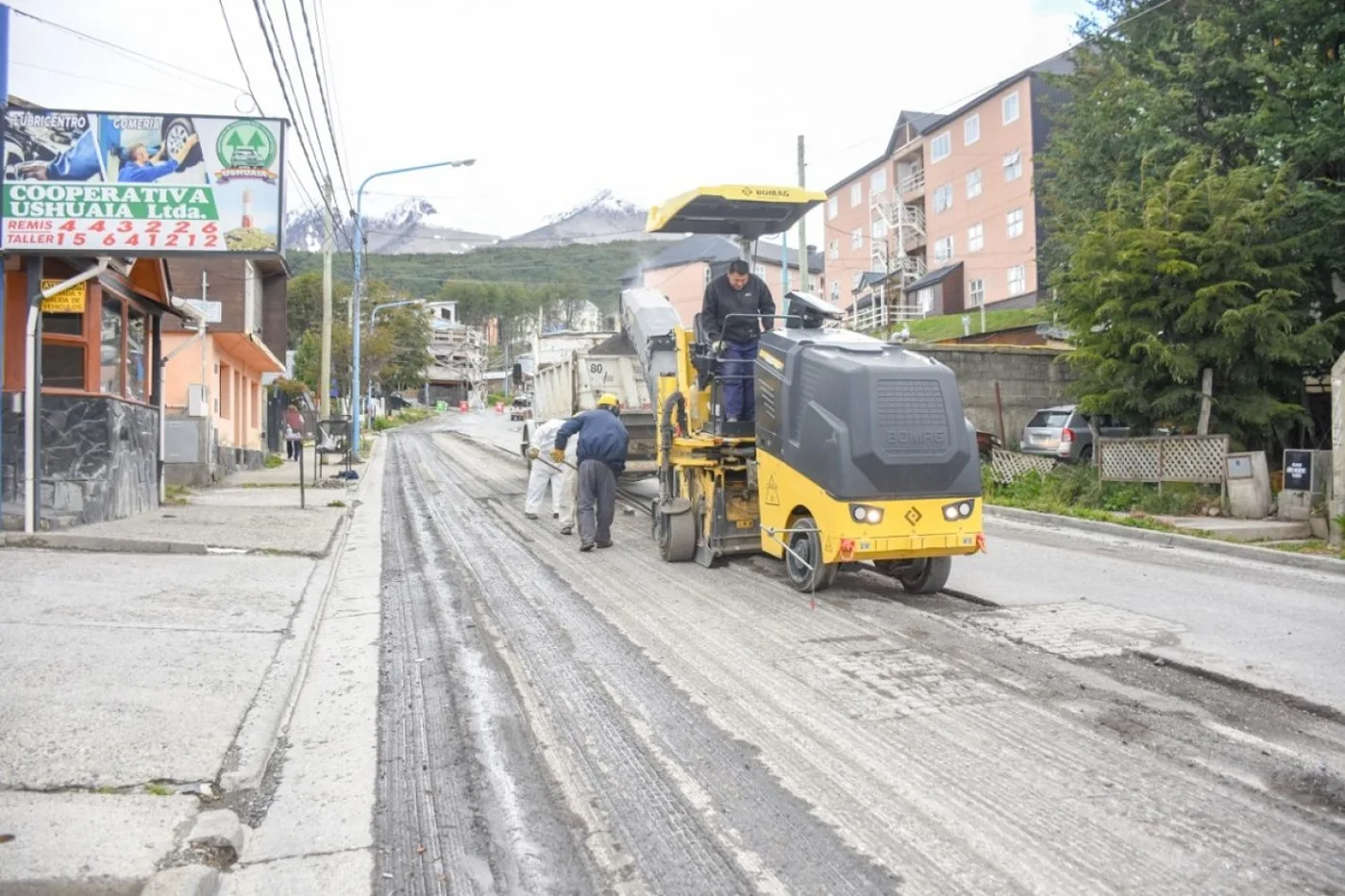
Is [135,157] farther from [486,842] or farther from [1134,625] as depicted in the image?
[1134,625]

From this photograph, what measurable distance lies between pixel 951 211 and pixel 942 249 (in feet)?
6.07

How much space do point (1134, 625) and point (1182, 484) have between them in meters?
7.88

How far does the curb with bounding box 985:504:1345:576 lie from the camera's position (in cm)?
1044

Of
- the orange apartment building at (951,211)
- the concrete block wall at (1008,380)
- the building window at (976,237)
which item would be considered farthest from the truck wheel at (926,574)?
the building window at (976,237)

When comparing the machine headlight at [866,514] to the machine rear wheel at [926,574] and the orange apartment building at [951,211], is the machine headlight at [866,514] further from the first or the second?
the orange apartment building at [951,211]

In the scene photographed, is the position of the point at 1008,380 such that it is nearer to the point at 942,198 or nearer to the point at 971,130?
the point at 971,130

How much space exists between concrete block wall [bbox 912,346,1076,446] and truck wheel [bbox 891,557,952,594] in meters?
12.5

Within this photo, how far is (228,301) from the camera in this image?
2519 centimetres

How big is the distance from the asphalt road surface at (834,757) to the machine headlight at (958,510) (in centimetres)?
72

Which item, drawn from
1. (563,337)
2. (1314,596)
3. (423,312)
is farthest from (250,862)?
(423,312)

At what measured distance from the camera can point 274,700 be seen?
541 centimetres

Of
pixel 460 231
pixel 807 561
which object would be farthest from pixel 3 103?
pixel 460 231

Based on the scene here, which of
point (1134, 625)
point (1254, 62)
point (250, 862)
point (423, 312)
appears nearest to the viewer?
point (250, 862)

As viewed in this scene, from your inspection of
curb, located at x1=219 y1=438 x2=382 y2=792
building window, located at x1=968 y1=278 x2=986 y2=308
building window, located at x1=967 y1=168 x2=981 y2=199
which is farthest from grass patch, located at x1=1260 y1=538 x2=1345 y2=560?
building window, located at x1=967 y1=168 x2=981 y2=199
